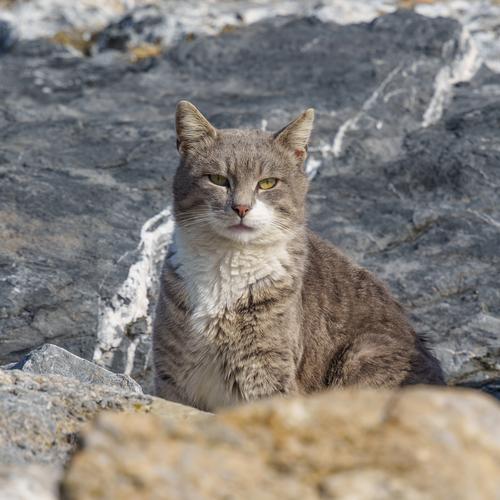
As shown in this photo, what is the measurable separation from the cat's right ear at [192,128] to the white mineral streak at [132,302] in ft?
6.55

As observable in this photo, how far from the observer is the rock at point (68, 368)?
6008 millimetres

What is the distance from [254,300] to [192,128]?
1.42 m

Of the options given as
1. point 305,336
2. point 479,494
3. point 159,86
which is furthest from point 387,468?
point 159,86

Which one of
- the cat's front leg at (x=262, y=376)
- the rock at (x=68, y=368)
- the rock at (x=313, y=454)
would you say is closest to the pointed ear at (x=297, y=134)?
the cat's front leg at (x=262, y=376)

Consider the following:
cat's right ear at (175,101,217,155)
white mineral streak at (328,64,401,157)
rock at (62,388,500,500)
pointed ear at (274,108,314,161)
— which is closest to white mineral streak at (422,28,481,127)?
white mineral streak at (328,64,401,157)

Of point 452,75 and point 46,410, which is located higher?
point 46,410

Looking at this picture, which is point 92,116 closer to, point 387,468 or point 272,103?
point 272,103

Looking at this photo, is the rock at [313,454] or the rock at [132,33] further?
the rock at [132,33]

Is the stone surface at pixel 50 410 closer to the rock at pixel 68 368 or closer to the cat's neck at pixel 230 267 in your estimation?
the rock at pixel 68 368

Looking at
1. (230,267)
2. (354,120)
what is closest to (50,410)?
(230,267)

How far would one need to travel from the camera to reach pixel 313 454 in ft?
8.59

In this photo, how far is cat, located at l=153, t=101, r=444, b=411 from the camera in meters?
6.39

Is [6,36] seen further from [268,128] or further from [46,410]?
[46,410]

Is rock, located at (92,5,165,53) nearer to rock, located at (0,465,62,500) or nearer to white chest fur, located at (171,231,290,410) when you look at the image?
white chest fur, located at (171,231,290,410)
